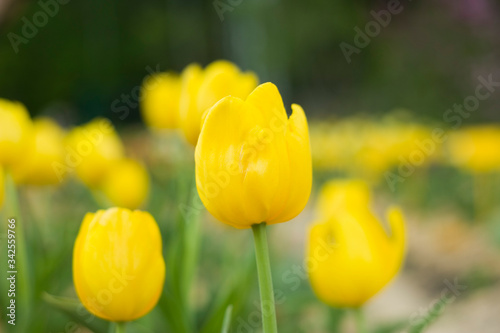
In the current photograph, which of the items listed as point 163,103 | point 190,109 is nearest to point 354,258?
point 190,109

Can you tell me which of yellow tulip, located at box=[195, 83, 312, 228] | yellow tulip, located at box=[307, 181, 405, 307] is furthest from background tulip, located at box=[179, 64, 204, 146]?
yellow tulip, located at box=[195, 83, 312, 228]

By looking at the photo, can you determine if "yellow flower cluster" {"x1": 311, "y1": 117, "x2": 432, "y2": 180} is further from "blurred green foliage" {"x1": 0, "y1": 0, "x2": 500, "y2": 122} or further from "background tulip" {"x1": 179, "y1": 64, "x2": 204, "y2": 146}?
"blurred green foliage" {"x1": 0, "y1": 0, "x2": 500, "y2": 122}

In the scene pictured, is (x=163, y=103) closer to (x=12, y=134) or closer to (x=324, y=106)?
(x=12, y=134)

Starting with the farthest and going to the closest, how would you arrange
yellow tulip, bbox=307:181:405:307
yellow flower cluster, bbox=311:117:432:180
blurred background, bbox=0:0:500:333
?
1. yellow flower cluster, bbox=311:117:432:180
2. blurred background, bbox=0:0:500:333
3. yellow tulip, bbox=307:181:405:307

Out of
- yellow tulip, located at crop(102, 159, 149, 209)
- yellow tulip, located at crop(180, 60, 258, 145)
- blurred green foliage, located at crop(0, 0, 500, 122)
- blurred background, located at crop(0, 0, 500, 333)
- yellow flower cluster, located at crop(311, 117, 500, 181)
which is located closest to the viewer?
yellow tulip, located at crop(180, 60, 258, 145)

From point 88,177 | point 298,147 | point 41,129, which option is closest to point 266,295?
point 298,147

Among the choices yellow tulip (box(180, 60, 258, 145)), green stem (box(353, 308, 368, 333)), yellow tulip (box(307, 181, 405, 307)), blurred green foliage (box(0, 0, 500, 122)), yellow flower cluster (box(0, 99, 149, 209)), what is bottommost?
green stem (box(353, 308, 368, 333))
